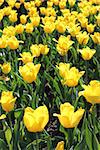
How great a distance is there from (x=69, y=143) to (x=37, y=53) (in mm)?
1238

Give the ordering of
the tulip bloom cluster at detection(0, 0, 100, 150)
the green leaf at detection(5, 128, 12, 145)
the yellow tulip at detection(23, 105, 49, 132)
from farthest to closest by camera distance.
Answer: the green leaf at detection(5, 128, 12, 145)
the tulip bloom cluster at detection(0, 0, 100, 150)
the yellow tulip at detection(23, 105, 49, 132)

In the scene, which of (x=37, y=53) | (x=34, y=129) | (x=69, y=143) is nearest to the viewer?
(x=34, y=129)

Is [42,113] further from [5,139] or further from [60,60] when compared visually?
[60,60]

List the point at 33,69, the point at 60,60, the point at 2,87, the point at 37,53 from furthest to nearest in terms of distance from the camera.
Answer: the point at 60,60
the point at 37,53
the point at 2,87
the point at 33,69

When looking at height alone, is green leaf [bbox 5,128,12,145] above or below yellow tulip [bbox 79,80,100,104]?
below

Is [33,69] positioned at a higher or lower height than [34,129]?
higher

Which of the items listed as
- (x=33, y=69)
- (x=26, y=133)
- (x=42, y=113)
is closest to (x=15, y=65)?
(x=33, y=69)

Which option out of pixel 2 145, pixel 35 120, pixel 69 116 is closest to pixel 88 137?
pixel 69 116

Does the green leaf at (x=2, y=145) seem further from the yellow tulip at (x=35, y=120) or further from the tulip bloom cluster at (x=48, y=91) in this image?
the yellow tulip at (x=35, y=120)

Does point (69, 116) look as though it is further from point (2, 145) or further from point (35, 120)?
point (2, 145)

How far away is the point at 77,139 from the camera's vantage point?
8.29 feet

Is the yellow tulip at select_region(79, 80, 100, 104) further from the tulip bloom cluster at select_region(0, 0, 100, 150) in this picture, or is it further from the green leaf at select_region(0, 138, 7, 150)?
the green leaf at select_region(0, 138, 7, 150)

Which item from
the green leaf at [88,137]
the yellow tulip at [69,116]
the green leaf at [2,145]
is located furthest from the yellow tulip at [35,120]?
the green leaf at [2,145]

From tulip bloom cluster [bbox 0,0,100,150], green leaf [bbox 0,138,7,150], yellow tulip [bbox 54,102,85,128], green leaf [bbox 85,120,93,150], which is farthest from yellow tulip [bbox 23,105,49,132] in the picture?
green leaf [bbox 0,138,7,150]
